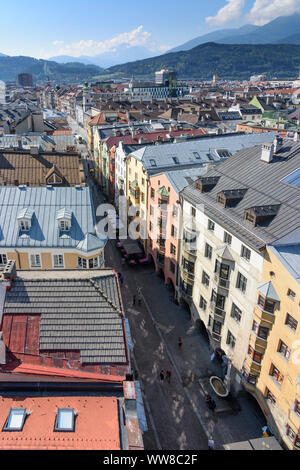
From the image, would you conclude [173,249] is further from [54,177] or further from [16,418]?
[16,418]

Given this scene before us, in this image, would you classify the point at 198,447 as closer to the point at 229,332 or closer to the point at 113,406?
the point at 229,332

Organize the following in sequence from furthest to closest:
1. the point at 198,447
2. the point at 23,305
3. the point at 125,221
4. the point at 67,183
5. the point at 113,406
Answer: the point at 125,221 < the point at 67,183 < the point at 198,447 < the point at 23,305 < the point at 113,406

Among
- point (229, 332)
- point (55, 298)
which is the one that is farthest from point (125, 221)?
point (55, 298)

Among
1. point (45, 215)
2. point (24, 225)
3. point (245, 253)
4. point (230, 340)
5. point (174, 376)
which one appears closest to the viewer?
point (245, 253)

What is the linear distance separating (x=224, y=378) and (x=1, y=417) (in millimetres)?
26808

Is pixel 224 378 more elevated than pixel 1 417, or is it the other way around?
pixel 1 417

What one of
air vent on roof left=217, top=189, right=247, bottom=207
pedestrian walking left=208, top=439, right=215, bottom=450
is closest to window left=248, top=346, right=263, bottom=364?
pedestrian walking left=208, top=439, right=215, bottom=450

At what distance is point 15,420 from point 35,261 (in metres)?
23.2

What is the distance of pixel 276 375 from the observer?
107 feet

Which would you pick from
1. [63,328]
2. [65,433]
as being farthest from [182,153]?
[65,433]

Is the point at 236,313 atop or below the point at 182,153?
below

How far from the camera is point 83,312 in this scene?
28.4 meters

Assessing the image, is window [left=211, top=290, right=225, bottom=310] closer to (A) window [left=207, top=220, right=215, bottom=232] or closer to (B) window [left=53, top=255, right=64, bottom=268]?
(A) window [left=207, top=220, right=215, bottom=232]

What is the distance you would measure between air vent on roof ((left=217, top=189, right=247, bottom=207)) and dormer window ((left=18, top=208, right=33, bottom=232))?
22230mm
